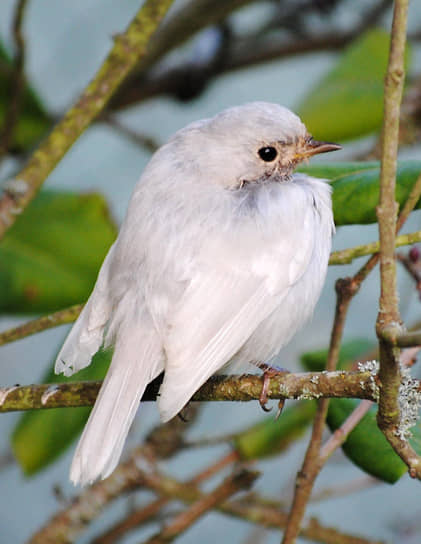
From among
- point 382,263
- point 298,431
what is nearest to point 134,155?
point 298,431

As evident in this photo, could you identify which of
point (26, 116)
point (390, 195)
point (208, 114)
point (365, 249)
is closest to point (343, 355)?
point (365, 249)

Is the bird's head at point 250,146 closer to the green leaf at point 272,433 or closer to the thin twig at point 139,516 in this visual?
the green leaf at point 272,433

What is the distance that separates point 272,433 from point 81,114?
2.57 feet

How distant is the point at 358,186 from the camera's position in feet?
4.63

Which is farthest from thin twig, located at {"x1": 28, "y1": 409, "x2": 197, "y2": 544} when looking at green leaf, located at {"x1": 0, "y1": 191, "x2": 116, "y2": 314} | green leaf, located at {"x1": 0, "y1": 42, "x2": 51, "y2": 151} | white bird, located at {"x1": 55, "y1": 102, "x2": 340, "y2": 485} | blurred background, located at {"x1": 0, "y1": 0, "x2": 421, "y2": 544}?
green leaf, located at {"x1": 0, "y1": 42, "x2": 51, "y2": 151}

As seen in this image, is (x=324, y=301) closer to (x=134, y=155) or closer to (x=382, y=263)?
(x=134, y=155)

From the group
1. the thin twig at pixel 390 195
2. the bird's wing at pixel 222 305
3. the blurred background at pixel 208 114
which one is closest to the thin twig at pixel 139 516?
the blurred background at pixel 208 114

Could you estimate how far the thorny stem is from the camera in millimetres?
1729

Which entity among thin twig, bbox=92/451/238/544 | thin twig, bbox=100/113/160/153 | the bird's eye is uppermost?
thin twig, bbox=100/113/160/153

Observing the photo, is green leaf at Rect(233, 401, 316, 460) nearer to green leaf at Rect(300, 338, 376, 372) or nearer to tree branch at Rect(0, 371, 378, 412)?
green leaf at Rect(300, 338, 376, 372)

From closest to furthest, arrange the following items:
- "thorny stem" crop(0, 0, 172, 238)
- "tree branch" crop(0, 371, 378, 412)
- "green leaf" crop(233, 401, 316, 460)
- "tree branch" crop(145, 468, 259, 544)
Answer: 1. "tree branch" crop(0, 371, 378, 412)
2. "tree branch" crop(145, 468, 259, 544)
3. "thorny stem" crop(0, 0, 172, 238)
4. "green leaf" crop(233, 401, 316, 460)

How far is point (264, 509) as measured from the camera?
190cm

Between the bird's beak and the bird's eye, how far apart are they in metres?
0.04

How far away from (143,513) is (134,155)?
1961 millimetres
